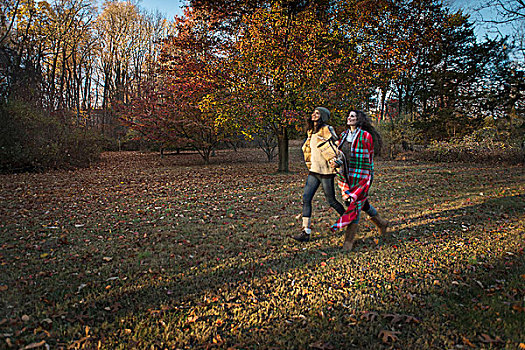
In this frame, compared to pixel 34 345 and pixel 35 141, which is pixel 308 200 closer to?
pixel 34 345

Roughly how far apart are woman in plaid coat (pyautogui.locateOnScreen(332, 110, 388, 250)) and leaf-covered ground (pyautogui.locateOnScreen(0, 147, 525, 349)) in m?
0.64

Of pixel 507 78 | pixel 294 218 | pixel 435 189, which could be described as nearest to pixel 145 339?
pixel 294 218

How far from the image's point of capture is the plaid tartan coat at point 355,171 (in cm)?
400

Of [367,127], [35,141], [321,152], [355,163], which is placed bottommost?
[355,163]

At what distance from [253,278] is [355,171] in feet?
6.42

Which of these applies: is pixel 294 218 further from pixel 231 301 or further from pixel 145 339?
pixel 145 339

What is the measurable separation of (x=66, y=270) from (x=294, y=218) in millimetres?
3825

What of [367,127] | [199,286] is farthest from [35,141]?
[367,127]

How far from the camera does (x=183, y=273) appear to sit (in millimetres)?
3590

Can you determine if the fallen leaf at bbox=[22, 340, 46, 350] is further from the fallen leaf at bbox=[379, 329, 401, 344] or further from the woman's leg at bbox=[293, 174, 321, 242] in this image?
the woman's leg at bbox=[293, 174, 321, 242]

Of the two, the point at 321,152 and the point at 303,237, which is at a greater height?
the point at 321,152

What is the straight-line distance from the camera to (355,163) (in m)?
4.07

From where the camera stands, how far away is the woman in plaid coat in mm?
4004

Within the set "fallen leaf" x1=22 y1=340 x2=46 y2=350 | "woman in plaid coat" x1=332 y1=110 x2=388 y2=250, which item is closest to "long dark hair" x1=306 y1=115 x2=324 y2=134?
"woman in plaid coat" x1=332 y1=110 x2=388 y2=250
